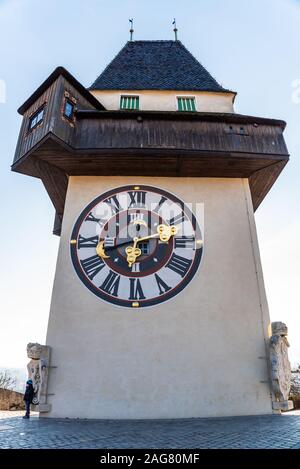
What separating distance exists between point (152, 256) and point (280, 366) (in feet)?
11.6

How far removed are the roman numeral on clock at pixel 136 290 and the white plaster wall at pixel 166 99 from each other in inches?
224

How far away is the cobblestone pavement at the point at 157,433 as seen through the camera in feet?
13.3

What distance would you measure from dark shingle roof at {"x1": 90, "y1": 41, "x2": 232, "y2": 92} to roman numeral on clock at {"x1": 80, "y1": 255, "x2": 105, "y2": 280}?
19.8 ft

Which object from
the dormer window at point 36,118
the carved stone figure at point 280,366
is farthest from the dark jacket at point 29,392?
the dormer window at point 36,118

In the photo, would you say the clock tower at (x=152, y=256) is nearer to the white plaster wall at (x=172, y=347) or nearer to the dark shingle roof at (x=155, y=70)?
the white plaster wall at (x=172, y=347)

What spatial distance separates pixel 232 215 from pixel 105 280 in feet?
11.8

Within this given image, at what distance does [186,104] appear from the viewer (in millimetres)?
10945

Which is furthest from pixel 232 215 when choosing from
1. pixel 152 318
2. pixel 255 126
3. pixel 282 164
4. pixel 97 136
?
pixel 97 136

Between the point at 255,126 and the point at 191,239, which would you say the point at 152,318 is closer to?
the point at 191,239

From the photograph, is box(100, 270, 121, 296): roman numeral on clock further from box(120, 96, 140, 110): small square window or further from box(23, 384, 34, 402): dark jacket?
box(120, 96, 140, 110): small square window

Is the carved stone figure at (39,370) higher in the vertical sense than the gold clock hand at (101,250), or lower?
lower

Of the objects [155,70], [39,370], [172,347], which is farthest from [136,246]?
[155,70]

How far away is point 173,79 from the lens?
466 inches
